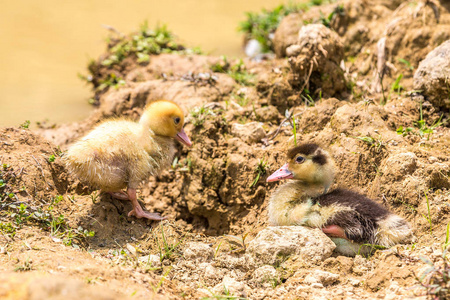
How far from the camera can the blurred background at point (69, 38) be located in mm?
9930

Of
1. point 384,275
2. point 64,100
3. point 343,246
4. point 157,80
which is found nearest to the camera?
point 384,275

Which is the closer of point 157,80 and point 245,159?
point 245,159

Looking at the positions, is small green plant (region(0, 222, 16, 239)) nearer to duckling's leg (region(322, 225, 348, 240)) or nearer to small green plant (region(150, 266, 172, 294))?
small green plant (region(150, 266, 172, 294))

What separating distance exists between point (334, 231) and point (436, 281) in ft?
3.81

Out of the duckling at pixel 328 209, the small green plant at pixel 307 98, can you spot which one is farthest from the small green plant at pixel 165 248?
the small green plant at pixel 307 98

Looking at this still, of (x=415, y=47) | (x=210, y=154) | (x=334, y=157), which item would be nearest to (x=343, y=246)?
(x=334, y=157)

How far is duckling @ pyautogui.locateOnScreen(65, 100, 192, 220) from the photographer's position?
5227 millimetres

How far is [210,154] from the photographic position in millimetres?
6387

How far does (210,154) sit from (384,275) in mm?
2849

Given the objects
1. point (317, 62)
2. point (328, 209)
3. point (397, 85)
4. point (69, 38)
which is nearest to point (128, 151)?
point (328, 209)

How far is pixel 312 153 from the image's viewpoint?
5.08 m

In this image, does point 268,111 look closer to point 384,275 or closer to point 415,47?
point 415,47

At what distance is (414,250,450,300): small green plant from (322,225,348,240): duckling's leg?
941 millimetres

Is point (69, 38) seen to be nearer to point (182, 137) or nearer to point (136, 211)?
point (182, 137)
